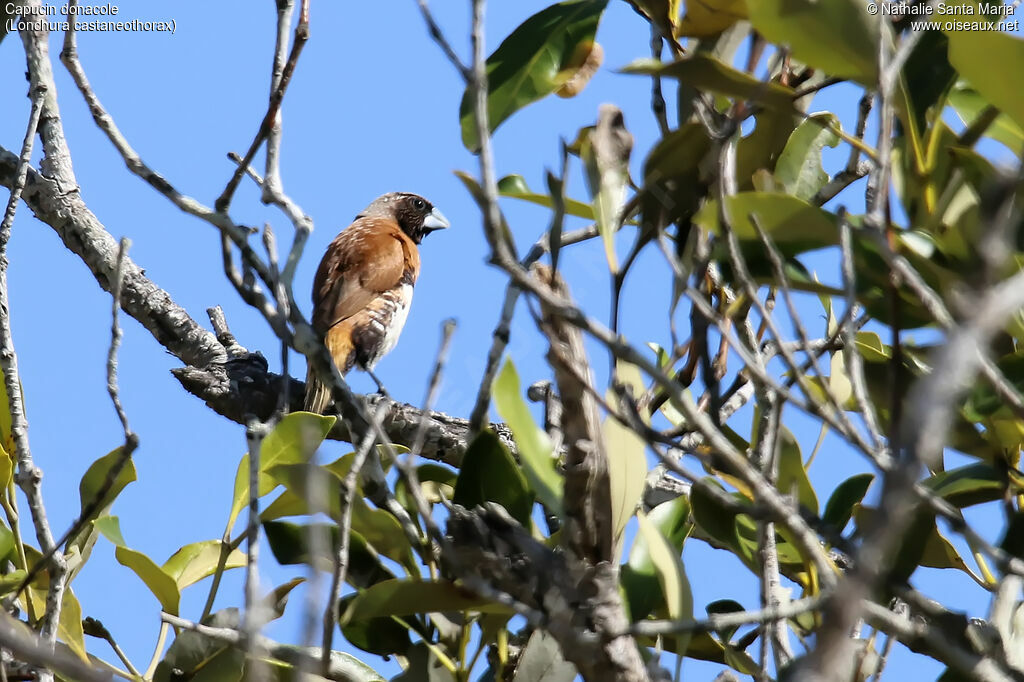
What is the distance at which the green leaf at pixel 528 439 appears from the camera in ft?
5.33

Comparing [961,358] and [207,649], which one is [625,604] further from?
[961,358]

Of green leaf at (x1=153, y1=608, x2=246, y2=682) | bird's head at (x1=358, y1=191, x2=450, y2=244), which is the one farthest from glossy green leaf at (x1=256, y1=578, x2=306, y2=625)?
bird's head at (x1=358, y1=191, x2=450, y2=244)

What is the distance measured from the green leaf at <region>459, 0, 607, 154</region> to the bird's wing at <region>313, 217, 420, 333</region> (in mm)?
5334

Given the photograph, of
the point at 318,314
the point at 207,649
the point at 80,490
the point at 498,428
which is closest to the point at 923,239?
the point at 207,649

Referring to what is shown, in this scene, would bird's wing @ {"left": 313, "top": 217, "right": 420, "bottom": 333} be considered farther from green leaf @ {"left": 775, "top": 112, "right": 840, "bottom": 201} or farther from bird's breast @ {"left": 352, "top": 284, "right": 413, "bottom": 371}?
green leaf @ {"left": 775, "top": 112, "right": 840, "bottom": 201}

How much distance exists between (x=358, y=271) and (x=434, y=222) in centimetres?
217

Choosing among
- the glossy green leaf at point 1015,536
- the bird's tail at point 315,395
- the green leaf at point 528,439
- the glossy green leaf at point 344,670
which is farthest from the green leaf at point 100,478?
the bird's tail at point 315,395

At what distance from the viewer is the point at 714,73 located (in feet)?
5.41

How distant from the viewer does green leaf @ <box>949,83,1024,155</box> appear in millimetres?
1865

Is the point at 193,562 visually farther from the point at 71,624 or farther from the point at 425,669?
the point at 425,669

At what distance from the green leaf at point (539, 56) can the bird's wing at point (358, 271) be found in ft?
17.5

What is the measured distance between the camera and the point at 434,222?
1007 cm

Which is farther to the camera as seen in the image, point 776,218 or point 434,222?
point 434,222

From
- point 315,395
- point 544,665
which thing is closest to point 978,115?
point 544,665
